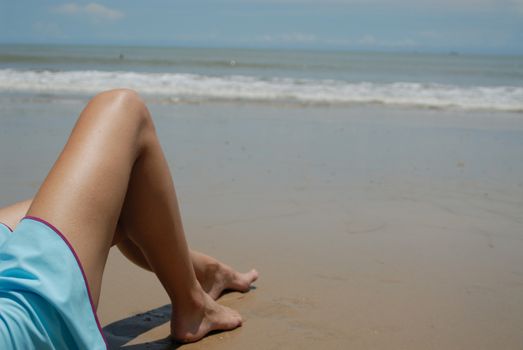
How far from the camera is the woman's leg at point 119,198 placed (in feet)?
4.46

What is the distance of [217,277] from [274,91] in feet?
37.6

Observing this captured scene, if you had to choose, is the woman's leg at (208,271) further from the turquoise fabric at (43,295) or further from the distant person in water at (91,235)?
the turquoise fabric at (43,295)

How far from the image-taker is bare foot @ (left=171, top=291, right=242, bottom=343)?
200 centimetres

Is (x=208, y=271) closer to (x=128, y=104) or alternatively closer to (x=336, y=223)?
(x=128, y=104)

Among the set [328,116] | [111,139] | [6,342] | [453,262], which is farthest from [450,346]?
[328,116]

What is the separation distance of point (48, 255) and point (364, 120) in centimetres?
745

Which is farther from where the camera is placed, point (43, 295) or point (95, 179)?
point (95, 179)

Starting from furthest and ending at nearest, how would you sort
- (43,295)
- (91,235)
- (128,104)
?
1. (128,104)
2. (91,235)
3. (43,295)

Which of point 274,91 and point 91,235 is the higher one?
point 91,235

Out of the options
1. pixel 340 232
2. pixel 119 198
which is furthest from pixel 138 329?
pixel 340 232

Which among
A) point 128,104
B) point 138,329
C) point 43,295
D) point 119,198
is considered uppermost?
point 128,104

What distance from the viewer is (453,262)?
115 inches

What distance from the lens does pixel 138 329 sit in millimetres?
2174

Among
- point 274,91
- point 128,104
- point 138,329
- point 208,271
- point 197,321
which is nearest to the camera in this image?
point 128,104
